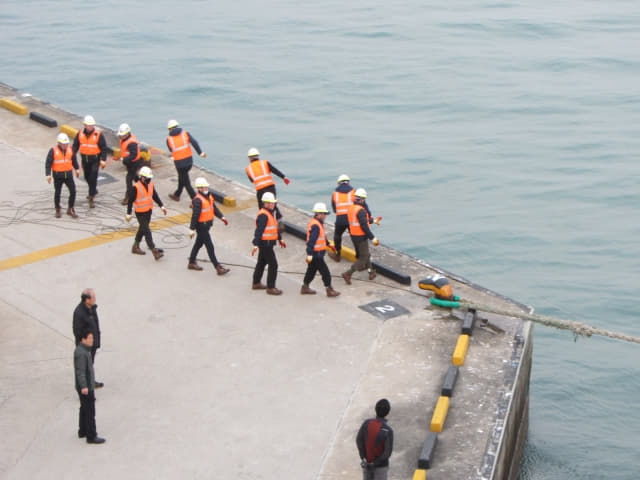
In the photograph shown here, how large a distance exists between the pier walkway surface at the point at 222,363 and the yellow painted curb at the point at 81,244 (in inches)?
2.0

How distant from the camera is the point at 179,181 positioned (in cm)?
1973

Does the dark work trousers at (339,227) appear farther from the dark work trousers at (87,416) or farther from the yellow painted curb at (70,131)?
the yellow painted curb at (70,131)

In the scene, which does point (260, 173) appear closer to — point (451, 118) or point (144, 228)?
point (144, 228)

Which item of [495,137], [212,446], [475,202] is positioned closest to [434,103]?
[495,137]

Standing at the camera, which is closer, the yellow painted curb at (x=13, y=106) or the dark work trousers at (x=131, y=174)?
the dark work trousers at (x=131, y=174)

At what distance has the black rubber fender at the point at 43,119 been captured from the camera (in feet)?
81.8

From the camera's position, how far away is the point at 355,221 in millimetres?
15867

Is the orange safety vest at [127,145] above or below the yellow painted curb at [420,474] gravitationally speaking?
above

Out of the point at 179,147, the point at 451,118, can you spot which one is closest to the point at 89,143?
the point at 179,147

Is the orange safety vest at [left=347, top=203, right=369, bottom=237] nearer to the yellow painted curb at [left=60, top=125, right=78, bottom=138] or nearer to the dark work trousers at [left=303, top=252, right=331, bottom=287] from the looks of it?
the dark work trousers at [left=303, top=252, right=331, bottom=287]

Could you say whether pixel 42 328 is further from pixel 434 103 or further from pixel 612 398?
pixel 434 103

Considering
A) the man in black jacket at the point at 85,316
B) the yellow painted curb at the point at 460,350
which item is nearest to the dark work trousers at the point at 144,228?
the man in black jacket at the point at 85,316

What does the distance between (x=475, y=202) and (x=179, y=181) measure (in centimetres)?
1118

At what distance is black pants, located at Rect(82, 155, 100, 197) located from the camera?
19.8m
